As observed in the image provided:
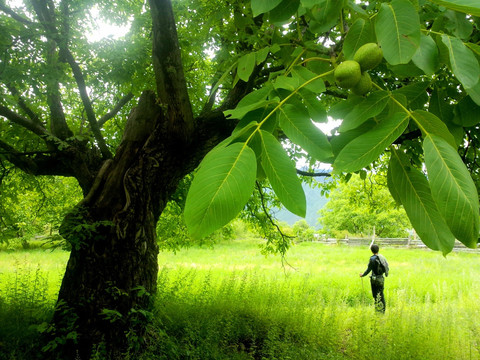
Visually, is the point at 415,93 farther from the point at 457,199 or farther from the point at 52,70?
the point at 52,70

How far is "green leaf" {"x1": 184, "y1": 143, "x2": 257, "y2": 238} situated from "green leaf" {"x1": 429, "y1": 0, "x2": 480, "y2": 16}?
0.43 m

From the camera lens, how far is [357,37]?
67 cm

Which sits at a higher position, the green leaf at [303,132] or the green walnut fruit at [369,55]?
the green walnut fruit at [369,55]

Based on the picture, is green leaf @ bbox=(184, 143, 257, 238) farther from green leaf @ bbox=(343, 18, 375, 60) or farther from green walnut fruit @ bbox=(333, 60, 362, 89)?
green leaf @ bbox=(343, 18, 375, 60)

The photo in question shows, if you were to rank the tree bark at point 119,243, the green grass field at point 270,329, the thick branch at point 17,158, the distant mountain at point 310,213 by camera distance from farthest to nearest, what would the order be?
the distant mountain at point 310,213, the green grass field at point 270,329, the thick branch at point 17,158, the tree bark at point 119,243

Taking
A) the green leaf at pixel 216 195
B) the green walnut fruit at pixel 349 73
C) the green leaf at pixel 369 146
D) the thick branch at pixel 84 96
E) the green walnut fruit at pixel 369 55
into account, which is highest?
the thick branch at pixel 84 96

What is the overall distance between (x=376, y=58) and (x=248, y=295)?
6091 millimetres

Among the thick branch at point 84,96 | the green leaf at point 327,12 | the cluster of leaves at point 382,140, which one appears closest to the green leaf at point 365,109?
the cluster of leaves at point 382,140

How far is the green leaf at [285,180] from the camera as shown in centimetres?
56

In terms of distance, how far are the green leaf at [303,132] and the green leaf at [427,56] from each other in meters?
0.24

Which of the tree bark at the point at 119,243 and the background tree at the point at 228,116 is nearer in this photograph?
the background tree at the point at 228,116

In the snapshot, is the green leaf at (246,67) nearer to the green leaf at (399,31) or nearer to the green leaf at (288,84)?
the green leaf at (288,84)

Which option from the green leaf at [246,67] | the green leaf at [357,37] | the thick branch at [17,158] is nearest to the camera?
the green leaf at [357,37]

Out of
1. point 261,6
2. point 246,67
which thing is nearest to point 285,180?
point 261,6
